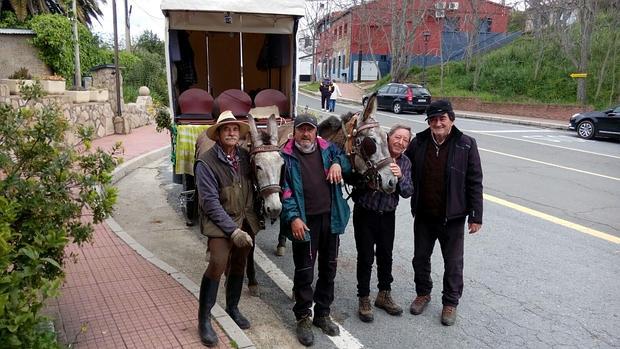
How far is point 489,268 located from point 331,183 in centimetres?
262

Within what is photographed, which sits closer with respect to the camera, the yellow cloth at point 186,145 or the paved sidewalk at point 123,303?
the paved sidewalk at point 123,303

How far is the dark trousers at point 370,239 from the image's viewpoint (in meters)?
4.18

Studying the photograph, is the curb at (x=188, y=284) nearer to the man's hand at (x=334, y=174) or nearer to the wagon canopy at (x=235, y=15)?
the man's hand at (x=334, y=174)

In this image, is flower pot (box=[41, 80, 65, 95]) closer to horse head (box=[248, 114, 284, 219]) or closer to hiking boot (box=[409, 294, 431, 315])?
horse head (box=[248, 114, 284, 219])

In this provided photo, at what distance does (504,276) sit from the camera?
525 cm

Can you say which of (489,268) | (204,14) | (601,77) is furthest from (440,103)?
(601,77)

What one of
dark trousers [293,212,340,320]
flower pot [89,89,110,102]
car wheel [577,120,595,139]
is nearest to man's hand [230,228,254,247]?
dark trousers [293,212,340,320]

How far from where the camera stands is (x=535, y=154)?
42.3 ft

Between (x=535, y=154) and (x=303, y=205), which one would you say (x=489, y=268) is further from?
(x=535, y=154)

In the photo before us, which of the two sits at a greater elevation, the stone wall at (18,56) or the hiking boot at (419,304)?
the stone wall at (18,56)

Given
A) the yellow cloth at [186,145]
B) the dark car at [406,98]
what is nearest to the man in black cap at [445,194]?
the yellow cloth at [186,145]

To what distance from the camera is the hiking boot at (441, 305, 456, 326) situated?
4.25 meters

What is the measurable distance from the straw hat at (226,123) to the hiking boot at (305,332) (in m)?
1.58

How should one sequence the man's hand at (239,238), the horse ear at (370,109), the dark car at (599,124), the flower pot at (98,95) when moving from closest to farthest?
the man's hand at (239,238)
the horse ear at (370,109)
the flower pot at (98,95)
the dark car at (599,124)
